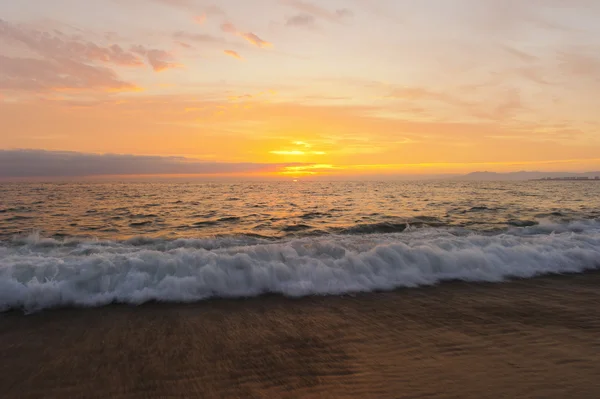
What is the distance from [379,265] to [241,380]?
4395mm

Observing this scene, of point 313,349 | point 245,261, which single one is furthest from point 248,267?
point 313,349

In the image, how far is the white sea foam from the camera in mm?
5820

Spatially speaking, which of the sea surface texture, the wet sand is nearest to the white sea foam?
the sea surface texture

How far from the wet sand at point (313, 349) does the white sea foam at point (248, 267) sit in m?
0.42

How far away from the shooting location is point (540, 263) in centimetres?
803

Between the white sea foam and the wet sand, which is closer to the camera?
the wet sand

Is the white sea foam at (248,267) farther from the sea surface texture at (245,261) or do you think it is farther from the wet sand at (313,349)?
the wet sand at (313,349)

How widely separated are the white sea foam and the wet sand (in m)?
0.42

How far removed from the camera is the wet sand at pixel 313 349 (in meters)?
3.41

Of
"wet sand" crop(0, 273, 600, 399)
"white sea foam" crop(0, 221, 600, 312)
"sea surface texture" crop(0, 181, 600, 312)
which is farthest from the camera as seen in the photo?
"sea surface texture" crop(0, 181, 600, 312)

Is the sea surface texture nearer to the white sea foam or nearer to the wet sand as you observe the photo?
the white sea foam

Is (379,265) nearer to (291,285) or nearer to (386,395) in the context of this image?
(291,285)

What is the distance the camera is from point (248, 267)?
6.81 meters

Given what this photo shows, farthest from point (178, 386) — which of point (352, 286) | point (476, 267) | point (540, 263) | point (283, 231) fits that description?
point (283, 231)
